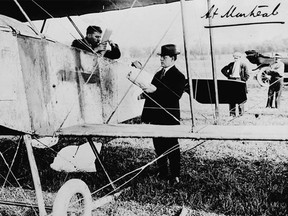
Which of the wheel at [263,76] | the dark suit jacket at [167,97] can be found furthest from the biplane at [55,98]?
the wheel at [263,76]

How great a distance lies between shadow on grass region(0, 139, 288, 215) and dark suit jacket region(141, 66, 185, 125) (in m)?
0.89

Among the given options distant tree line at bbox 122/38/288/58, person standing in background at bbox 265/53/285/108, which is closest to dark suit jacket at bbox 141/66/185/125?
distant tree line at bbox 122/38/288/58

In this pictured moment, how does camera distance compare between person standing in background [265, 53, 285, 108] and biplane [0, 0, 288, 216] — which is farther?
person standing in background [265, 53, 285, 108]

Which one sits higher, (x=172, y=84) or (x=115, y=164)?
(x=172, y=84)

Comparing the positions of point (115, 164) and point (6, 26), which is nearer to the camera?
point (6, 26)

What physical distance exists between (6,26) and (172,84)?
2258mm

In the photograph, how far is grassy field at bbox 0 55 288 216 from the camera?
3.49m

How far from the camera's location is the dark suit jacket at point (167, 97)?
419 cm

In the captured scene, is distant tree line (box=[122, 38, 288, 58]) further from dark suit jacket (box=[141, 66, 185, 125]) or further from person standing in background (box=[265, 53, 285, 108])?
A: person standing in background (box=[265, 53, 285, 108])

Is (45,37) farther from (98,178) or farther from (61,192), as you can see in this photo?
(98,178)

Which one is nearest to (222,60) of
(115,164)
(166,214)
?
(115,164)

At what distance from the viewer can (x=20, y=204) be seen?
332 cm

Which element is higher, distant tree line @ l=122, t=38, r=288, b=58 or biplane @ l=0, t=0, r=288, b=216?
distant tree line @ l=122, t=38, r=288, b=58

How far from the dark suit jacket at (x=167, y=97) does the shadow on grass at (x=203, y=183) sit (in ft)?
2.92
